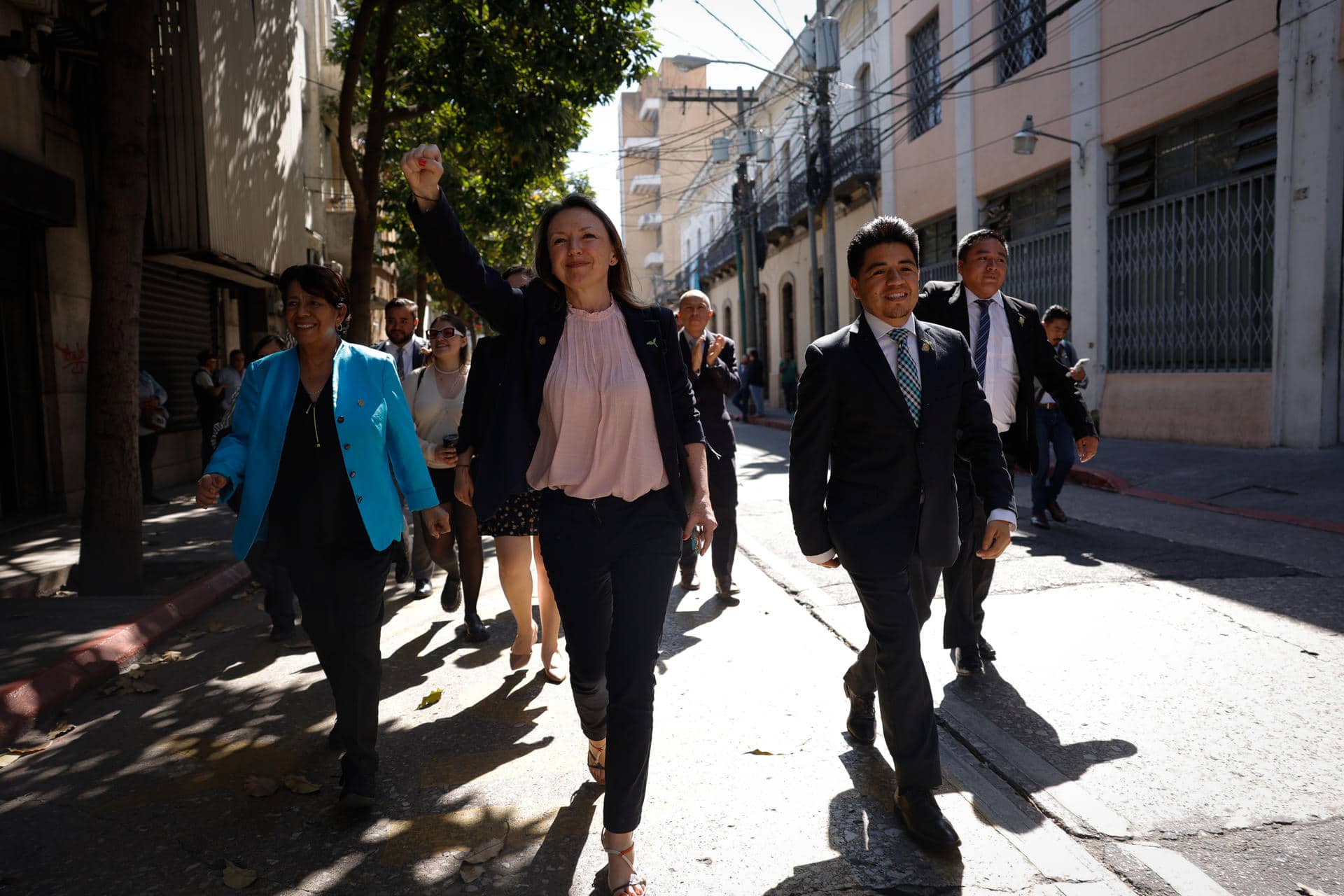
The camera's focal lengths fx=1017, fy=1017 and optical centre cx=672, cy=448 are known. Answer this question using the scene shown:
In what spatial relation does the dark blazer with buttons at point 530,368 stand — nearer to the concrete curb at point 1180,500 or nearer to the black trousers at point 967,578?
the black trousers at point 967,578

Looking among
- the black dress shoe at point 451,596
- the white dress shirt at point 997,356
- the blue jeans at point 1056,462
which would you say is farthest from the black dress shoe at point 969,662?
the blue jeans at point 1056,462

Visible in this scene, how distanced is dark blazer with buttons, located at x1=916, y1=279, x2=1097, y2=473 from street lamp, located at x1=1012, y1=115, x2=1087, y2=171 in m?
10.6

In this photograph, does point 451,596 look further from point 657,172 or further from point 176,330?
point 657,172

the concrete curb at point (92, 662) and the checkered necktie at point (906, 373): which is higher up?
the checkered necktie at point (906, 373)

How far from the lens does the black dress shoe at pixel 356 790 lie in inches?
134

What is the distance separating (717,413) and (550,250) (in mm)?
3266

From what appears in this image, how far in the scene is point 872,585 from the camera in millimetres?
3096

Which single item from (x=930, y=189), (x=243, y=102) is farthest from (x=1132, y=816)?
(x=930, y=189)

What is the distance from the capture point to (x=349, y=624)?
3459 mm

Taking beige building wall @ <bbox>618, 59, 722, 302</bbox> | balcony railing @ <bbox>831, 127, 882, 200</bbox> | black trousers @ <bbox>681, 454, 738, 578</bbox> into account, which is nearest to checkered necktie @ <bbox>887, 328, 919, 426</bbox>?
black trousers @ <bbox>681, 454, 738, 578</bbox>

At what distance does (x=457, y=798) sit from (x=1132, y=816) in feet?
7.21

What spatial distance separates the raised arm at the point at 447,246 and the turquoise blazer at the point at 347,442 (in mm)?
820

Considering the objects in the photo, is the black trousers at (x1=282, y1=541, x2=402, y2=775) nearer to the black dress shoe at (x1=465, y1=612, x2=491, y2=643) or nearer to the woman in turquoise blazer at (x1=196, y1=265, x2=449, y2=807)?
the woman in turquoise blazer at (x1=196, y1=265, x2=449, y2=807)

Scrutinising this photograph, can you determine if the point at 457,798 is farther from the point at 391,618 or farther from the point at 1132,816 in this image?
the point at 391,618
